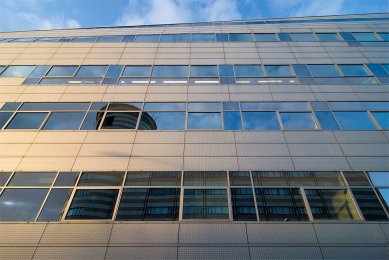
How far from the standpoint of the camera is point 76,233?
949 cm

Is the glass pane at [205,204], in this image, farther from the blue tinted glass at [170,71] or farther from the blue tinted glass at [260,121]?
the blue tinted glass at [170,71]

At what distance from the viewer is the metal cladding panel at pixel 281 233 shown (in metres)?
9.30

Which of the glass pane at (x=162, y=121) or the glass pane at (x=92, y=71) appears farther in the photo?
the glass pane at (x=92, y=71)

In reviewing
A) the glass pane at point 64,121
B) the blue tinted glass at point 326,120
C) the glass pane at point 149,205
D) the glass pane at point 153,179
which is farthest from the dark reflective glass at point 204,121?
the glass pane at point 64,121

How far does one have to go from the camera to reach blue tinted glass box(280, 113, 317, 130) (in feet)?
44.5

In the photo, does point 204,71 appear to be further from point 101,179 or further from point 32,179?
point 32,179

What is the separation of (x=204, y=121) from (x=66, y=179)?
7.71 metres

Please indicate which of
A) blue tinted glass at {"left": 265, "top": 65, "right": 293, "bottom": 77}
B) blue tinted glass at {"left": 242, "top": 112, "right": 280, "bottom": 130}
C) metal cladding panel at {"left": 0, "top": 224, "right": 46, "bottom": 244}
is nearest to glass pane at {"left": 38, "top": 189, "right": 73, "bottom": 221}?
metal cladding panel at {"left": 0, "top": 224, "right": 46, "bottom": 244}

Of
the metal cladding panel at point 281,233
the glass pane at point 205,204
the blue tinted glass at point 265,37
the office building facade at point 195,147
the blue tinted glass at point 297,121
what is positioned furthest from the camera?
the blue tinted glass at point 265,37

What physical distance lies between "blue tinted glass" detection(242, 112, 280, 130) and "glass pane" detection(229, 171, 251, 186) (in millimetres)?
→ 3084

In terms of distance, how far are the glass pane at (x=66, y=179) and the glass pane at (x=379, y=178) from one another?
1403 cm

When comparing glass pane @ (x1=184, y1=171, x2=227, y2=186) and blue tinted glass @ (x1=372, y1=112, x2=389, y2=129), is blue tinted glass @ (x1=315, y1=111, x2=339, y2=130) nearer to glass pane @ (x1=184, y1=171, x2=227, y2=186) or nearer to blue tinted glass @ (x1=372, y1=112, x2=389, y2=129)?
blue tinted glass @ (x1=372, y1=112, x2=389, y2=129)

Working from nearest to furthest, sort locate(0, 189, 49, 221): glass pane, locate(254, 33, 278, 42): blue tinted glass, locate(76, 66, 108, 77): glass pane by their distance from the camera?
locate(0, 189, 49, 221): glass pane, locate(76, 66, 108, 77): glass pane, locate(254, 33, 278, 42): blue tinted glass

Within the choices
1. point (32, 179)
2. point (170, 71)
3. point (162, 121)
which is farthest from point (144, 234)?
point (170, 71)
